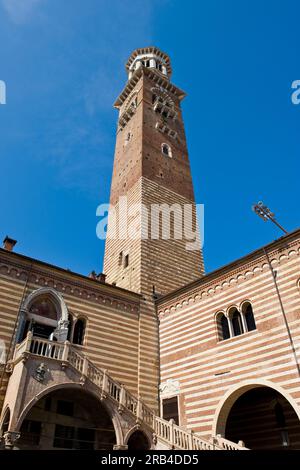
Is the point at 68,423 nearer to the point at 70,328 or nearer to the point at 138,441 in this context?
the point at 138,441

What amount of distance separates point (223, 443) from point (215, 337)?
3964 millimetres

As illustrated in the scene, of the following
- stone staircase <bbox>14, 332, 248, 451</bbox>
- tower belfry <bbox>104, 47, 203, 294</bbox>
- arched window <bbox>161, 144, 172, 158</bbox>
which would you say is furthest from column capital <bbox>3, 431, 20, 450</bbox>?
arched window <bbox>161, 144, 172, 158</bbox>

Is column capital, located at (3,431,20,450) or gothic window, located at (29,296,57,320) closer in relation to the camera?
column capital, located at (3,431,20,450)

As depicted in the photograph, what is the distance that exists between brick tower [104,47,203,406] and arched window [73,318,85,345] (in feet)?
9.77

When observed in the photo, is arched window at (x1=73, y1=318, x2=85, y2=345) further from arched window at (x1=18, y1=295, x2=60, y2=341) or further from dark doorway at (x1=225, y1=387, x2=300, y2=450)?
dark doorway at (x1=225, y1=387, x2=300, y2=450)

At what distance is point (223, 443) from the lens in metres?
11.6

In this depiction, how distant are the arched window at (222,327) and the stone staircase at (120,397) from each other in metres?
3.80

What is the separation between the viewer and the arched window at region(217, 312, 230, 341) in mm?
14609

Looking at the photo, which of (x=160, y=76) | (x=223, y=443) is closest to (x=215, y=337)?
(x=223, y=443)

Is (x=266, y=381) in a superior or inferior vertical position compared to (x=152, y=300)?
inferior
